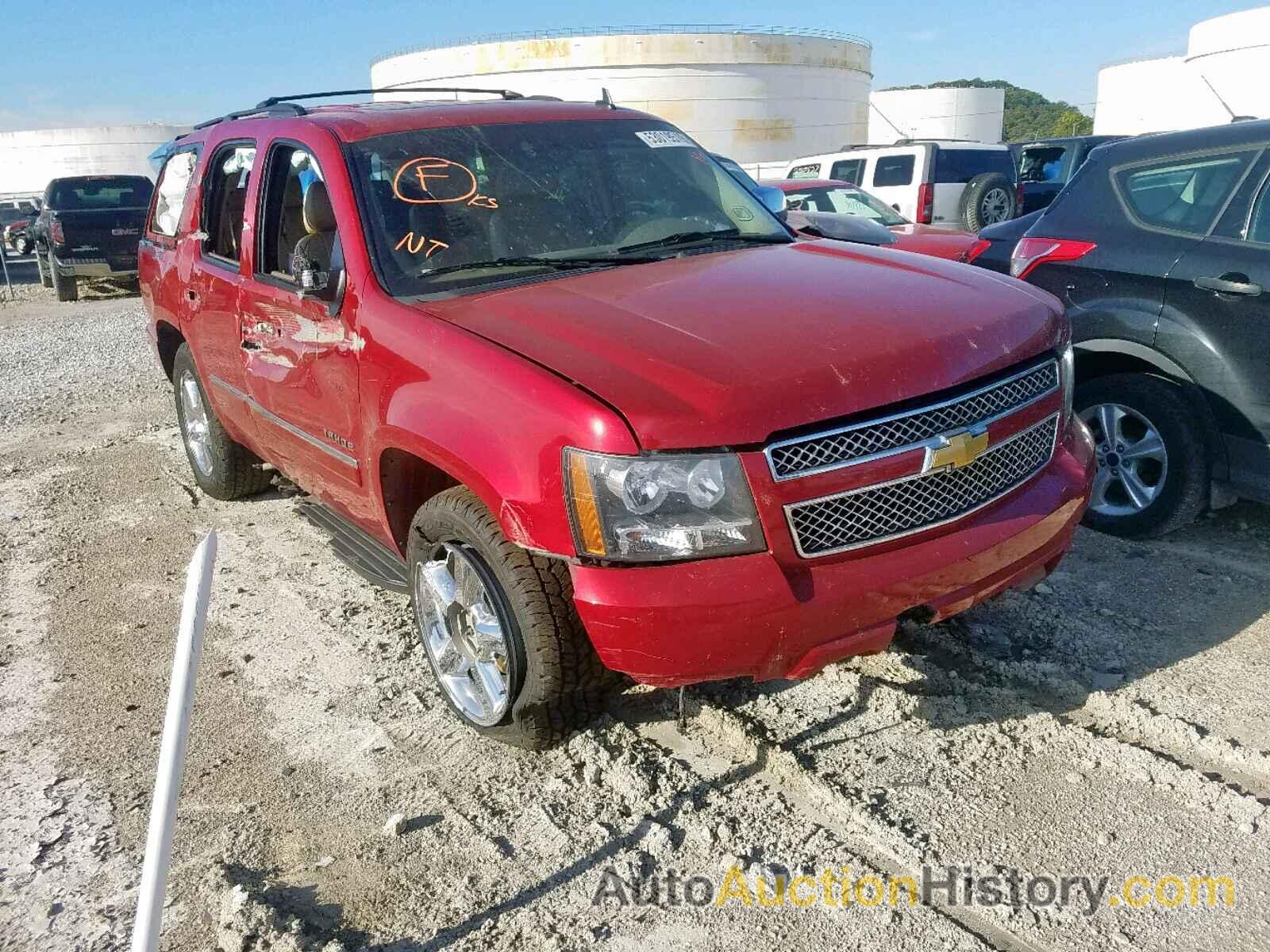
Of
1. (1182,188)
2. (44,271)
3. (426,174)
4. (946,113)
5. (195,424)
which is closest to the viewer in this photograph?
(426,174)

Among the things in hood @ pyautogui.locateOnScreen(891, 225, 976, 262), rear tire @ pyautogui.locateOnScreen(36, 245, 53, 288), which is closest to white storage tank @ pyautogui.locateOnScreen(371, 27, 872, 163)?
rear tire @ pyautogui.locateOnScreen(36, 245, 53, 288)

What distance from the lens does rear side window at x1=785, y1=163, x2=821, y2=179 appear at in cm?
1734

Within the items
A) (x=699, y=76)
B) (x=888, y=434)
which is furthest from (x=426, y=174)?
(x=699, y=76)

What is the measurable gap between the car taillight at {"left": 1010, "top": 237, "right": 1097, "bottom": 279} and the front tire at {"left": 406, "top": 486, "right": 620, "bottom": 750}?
3.25m

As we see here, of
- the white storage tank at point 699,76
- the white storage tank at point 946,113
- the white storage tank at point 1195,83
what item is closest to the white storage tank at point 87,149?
the white storage tank at point 699,76

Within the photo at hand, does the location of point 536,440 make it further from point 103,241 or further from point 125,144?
point 125,144

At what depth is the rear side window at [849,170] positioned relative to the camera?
16.0 meters

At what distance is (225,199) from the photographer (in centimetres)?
500

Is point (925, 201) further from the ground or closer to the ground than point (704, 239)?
closer to the ground

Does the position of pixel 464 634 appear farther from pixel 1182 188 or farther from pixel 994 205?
pixel 994 205

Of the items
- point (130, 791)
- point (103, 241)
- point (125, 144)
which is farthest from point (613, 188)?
point (125, 144)

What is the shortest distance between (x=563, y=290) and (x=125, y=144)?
7067 cm

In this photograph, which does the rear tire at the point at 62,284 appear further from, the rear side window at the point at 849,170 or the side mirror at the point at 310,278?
the side mirror at the point at 310,278

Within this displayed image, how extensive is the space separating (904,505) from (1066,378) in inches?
39.3
